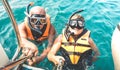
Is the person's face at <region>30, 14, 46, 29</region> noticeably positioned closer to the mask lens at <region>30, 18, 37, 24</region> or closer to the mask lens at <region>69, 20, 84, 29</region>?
the mask lens at <region>30, 18, 37, 24</region>

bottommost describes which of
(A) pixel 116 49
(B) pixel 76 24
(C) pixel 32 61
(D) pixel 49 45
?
(A) pixel 116 49

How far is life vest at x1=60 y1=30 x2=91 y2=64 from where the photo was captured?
4.76 metres

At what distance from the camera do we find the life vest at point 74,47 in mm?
4765

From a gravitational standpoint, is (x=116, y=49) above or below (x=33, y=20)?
below

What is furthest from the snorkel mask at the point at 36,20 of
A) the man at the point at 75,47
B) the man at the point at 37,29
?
the man at the point at 75,47

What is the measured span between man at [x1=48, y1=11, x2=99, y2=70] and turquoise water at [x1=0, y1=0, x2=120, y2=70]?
0.56 meters

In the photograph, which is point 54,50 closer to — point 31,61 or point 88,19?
point 31,61

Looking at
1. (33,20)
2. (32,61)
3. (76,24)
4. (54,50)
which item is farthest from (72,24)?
(32,61)

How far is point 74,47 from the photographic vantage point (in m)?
4.87

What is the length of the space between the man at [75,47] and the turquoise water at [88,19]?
559 millimetres

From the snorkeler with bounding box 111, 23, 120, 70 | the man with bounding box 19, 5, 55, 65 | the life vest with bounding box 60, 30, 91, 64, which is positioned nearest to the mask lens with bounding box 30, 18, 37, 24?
the man with bounding box 19, 5, 55, 65

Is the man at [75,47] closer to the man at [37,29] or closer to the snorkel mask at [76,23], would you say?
the snorkel mask at [76,23]

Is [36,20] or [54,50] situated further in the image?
[36,20]

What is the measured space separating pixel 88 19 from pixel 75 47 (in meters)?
2.94
